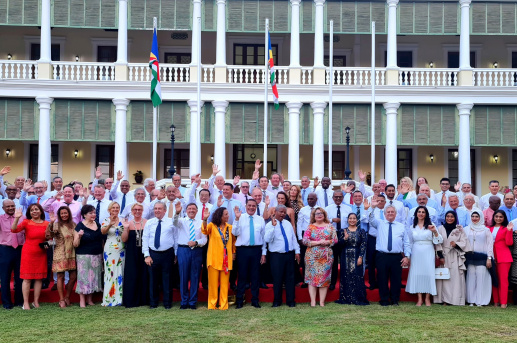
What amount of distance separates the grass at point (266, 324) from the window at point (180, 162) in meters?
16.8

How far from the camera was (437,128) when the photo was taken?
83.8 feet

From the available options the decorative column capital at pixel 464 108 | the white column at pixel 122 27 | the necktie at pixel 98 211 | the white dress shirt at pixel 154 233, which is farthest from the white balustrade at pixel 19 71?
the decorative column capital at pixel 464 108

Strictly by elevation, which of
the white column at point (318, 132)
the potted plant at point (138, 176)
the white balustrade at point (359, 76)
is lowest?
the potted plant at point (138, 176)

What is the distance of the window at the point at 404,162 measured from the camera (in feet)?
93.7

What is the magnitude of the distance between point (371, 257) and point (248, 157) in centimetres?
1653

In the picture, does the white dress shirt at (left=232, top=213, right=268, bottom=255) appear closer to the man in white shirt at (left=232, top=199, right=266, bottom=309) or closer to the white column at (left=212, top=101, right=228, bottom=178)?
the man in white shirt at (left=232, top=199, right=266, bottom=309)

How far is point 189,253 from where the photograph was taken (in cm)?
1105

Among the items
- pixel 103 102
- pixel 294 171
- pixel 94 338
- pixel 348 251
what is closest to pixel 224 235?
pixel 348 251

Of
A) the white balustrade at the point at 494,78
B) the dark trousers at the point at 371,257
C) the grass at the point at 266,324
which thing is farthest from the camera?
the white balustrade at the point at 494,78

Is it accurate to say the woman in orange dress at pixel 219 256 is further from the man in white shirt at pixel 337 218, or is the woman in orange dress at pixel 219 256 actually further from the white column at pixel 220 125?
the white column at pixel 220 125

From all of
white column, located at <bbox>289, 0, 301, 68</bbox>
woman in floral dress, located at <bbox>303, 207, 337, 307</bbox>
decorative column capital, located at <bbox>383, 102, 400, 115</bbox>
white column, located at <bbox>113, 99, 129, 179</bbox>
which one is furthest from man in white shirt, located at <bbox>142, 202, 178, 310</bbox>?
decorative column capital, located at <bbox>383, 102, 400, 115</bbox>

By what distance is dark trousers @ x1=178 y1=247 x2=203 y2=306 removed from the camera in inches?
434

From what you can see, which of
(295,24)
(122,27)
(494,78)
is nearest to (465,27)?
(494,78)

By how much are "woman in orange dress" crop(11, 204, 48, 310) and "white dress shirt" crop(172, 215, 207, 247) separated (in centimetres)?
231
